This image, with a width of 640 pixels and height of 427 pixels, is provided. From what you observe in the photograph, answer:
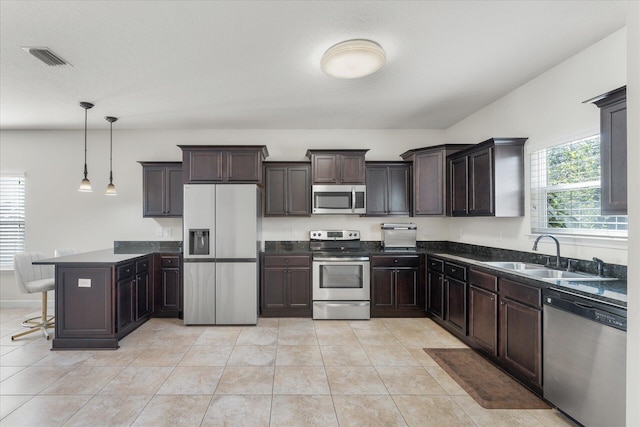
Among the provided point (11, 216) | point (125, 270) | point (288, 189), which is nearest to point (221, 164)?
point (288, 189)

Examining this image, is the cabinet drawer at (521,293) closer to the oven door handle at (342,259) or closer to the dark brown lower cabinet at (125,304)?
the oven door handle at (342,259)

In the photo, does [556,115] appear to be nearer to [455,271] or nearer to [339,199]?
[455,271]

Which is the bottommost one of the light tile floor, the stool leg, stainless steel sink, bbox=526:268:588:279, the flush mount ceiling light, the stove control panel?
the light tile floor

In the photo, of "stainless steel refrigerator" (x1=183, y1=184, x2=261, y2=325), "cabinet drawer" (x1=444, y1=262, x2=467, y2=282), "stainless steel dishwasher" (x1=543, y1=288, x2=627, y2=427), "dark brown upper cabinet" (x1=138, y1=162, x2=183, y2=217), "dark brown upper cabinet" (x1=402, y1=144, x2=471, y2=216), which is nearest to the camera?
"stainless steel dishwasher" (x1=543, y1=288, x2=627, y2=427)

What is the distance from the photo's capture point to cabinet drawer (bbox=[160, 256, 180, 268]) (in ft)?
14.0

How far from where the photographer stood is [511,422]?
2098 mm

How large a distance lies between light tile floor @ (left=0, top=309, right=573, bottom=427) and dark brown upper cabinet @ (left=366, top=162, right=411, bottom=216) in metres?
1.79

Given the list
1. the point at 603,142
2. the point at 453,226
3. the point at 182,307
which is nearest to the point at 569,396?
the point at 603,142

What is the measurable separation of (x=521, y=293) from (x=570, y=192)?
1126 millimetres

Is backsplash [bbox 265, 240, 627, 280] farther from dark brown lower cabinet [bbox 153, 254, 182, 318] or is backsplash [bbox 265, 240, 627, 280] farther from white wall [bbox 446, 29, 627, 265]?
dark brown lower cabinet [bbox 153, 254, 182, 318]

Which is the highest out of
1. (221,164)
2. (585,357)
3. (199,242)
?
(221,164)

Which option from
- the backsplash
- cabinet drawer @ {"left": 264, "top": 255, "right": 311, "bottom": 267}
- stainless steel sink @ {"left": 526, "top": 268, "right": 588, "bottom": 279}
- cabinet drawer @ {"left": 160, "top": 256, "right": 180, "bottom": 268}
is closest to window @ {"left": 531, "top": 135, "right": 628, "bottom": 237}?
the backsplash

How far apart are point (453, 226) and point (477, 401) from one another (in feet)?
9.29

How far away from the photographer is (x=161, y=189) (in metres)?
4.39
